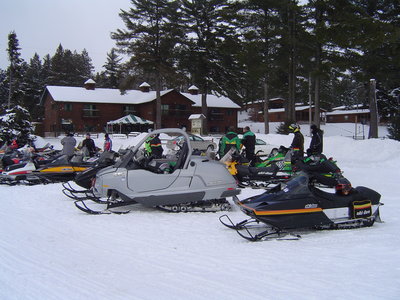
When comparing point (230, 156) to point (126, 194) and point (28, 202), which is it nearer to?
point (126, 194)

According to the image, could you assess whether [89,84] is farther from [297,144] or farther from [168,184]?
[168,184]

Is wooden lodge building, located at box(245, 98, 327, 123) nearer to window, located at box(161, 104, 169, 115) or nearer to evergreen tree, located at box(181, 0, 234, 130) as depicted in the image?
window, located at box(161, 104, 169, 115)

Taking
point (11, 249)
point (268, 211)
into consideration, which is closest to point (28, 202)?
point (11, 249)

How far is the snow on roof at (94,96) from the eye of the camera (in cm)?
4097

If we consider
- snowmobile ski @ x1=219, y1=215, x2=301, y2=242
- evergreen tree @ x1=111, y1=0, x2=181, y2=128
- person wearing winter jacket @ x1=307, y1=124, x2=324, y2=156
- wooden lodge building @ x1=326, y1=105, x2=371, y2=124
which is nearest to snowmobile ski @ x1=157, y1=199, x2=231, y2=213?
snowmobile ski @ x1=219, y1=215, x2=301, y2=242

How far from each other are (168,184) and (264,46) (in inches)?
931

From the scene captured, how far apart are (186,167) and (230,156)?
265 cm

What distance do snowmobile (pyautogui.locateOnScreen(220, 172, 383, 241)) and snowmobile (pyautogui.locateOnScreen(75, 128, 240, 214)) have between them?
1.34 meters

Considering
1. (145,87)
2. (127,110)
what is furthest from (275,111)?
(127,110)

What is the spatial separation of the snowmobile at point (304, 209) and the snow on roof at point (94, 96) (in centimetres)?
3640

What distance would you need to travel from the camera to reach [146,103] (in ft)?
143

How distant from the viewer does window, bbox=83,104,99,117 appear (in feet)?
137

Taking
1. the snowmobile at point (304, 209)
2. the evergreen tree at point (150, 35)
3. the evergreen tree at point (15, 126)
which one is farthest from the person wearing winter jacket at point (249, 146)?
the evergreen tree at point (150, 35)

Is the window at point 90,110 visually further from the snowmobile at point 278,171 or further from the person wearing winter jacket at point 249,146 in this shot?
the snowmobile at point 278,171
